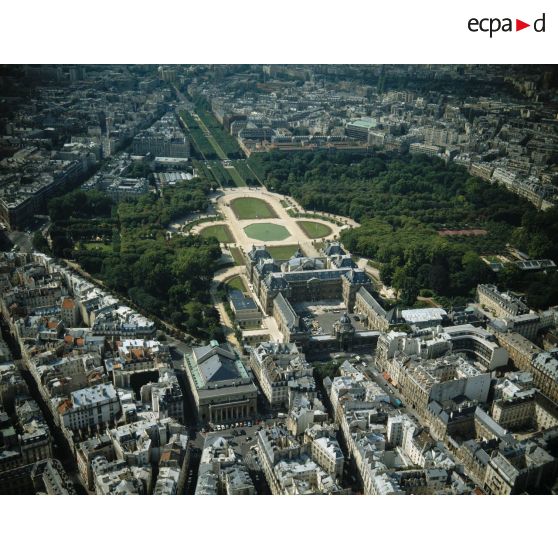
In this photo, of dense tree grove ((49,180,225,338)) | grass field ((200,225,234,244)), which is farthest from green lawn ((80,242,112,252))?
grass field ((200,225,234,244))

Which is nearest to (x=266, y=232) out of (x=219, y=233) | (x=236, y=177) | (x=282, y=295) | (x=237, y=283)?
(x=219, y=233)

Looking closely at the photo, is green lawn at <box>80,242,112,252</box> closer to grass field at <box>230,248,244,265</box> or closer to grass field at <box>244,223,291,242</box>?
grass field at <box>230,248,244,265</box>

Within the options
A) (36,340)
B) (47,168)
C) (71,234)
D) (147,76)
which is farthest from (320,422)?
(147,76)

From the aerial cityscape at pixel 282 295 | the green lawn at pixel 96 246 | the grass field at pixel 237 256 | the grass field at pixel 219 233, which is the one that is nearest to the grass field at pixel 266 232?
the aerial cityscape at pixel 282 295

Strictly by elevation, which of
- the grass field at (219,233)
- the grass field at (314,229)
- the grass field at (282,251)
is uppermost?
the grass field at (219,233)

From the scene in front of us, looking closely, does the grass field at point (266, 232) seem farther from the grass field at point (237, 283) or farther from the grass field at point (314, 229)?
the grass field at point (237, 283)

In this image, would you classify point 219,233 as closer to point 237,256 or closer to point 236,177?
point 237,256
